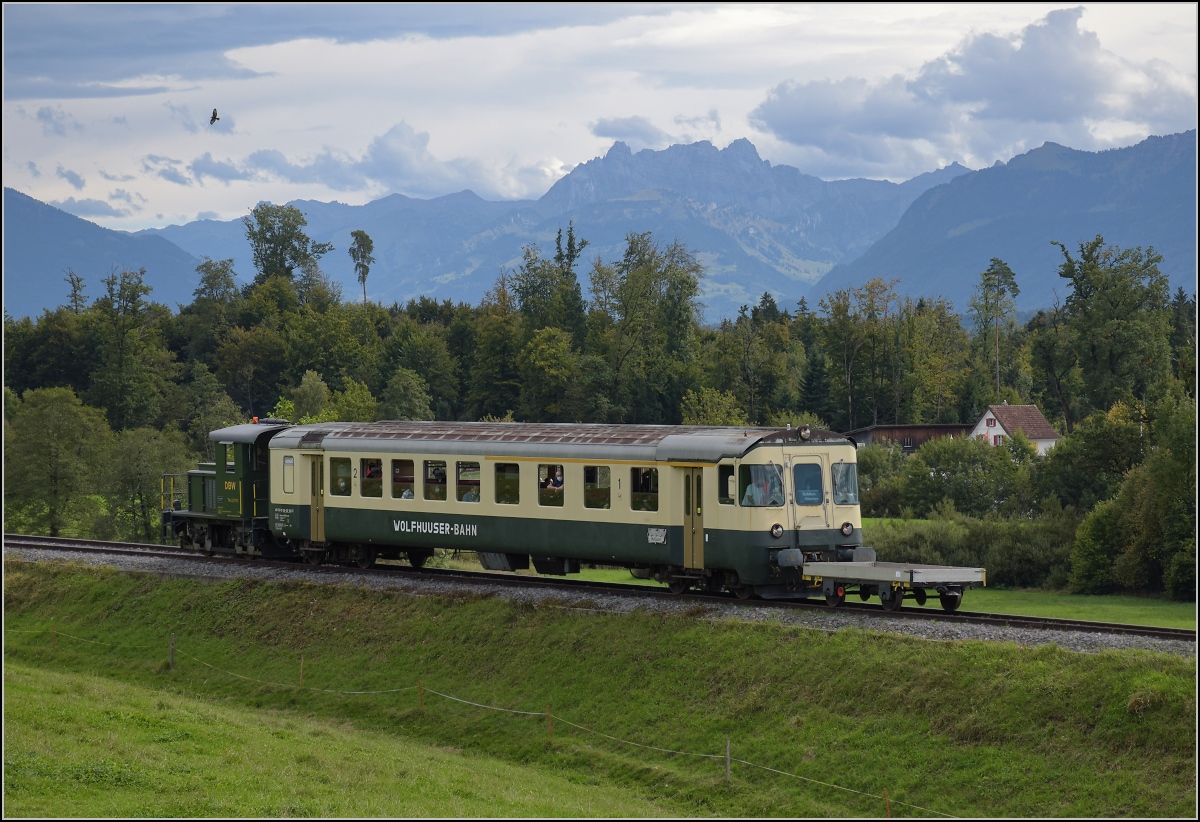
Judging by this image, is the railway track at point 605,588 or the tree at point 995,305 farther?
the tree at point 995,305

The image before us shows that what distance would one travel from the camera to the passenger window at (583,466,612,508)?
2808cm

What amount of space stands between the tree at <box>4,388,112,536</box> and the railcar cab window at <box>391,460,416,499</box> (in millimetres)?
49095

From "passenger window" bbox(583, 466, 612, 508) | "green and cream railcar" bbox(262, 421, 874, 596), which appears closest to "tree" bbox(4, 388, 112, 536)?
"green and cream railcar" bbox(262, 421, 874, 596)

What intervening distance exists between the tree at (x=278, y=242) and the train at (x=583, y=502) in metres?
125

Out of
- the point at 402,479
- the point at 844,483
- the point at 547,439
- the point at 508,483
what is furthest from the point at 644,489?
the point at 402,479

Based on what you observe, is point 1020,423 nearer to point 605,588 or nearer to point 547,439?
point 605,588

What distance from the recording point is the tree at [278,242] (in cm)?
15800

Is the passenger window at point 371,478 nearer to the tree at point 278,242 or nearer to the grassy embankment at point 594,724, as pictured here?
the grassy embankment at point 594,724

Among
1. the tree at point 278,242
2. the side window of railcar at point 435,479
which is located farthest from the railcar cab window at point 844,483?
the tree at point 278,242

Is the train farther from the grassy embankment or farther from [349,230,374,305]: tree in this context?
[349,230,374,305]: tree

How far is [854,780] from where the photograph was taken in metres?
19.4

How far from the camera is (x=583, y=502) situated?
28.5 meters

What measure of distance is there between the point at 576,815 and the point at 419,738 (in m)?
7.09

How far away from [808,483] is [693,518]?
2.47 metres
